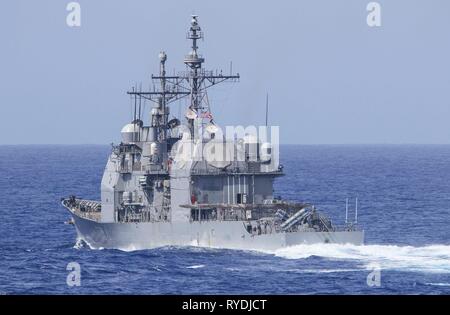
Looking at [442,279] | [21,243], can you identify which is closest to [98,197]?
[21,243]

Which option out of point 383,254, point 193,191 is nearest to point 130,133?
point 193,191

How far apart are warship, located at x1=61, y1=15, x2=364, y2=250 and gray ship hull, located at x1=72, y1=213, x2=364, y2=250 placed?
51 millimetres

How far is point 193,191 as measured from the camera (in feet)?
209

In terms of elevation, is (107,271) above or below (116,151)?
below

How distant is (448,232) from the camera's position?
2881 inches

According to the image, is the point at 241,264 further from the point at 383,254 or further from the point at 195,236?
the point at 383,254

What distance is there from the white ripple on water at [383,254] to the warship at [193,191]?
0.50 m

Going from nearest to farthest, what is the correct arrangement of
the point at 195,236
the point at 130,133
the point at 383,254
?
the point at 383,254, the point at 195,236, the point at 130,133

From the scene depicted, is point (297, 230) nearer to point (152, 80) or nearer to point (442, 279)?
point (442, 279)

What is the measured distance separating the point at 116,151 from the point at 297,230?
1450cm

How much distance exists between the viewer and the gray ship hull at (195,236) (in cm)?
5897

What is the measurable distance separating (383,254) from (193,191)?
11786 mm

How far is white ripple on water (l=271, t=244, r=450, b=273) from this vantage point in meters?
54.8

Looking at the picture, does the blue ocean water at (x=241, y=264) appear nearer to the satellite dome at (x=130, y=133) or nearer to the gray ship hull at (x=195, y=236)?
the gray ship hull at (x=195, y=236)
